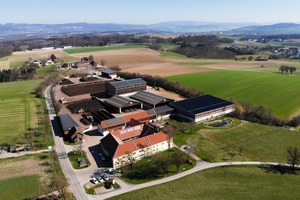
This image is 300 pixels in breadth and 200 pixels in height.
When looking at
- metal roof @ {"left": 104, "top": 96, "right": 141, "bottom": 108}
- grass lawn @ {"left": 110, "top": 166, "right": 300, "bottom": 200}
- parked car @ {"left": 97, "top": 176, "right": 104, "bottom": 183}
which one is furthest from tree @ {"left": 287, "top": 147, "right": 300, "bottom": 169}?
metal roof @ {"left": 104, "top": 96, "right": 141, "bottom": 108}

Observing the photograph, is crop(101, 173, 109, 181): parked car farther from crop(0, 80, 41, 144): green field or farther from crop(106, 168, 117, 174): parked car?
crop(0, 80, 41, 144): green field

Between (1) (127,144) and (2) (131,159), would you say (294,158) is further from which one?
(1) (127,144)

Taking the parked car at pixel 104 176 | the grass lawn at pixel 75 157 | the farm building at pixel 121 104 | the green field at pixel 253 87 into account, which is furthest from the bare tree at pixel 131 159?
the green field at pixel 253 87

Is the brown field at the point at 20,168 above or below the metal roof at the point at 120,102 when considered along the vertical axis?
below

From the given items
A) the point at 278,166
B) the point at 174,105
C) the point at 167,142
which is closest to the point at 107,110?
the point at 174,105

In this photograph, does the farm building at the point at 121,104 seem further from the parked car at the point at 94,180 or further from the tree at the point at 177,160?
the parked car at the point at 94,180

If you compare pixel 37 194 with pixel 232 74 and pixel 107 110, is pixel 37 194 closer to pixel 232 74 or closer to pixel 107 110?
pixel 107 110
